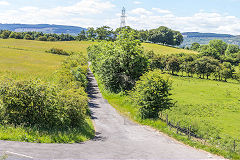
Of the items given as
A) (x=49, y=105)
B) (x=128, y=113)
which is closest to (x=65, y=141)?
(x=49, y=105)

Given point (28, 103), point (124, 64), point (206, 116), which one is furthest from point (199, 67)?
point (28, 103)

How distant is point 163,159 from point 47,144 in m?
8.60

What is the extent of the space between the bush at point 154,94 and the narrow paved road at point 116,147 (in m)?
2.61

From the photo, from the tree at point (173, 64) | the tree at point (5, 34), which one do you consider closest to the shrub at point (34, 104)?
the tree at point (173, 64)

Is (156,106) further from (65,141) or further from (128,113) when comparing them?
(65,141)

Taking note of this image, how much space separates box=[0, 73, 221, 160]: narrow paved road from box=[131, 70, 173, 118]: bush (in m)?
2.61

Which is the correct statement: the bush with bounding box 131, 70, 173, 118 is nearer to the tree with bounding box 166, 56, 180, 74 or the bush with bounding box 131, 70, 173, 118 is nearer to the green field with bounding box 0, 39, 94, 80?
the green field with bounding box 0, 39, 94, 80

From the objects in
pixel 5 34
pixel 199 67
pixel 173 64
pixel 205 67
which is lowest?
pixel 199 67

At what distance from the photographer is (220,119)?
35.1 metres

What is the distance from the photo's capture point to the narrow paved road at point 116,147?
1398 cm

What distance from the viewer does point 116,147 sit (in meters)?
18.4

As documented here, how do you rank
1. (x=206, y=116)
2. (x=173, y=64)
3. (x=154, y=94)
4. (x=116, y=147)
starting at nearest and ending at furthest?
(x=116, y=147), (x=154, y=94), (x=206, y=116), (x=173, y=64)

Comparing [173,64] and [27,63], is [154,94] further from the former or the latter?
[173,64]

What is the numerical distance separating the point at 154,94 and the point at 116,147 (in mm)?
10864
